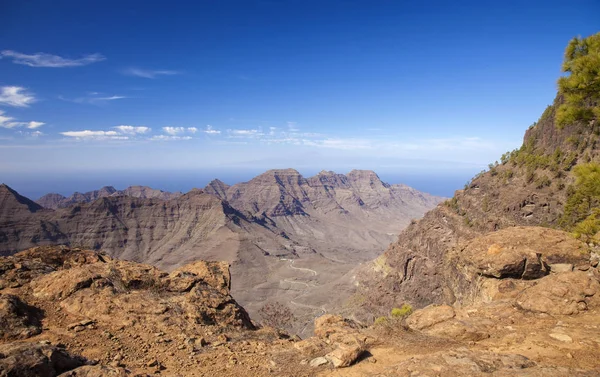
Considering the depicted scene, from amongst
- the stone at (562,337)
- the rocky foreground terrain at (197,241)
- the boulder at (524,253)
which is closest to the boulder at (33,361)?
the stone at (562,337)

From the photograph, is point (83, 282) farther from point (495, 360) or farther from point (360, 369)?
point (495, 360)

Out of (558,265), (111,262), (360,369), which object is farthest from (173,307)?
(558,265)

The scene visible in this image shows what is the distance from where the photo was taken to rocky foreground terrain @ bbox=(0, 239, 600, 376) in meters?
9.11

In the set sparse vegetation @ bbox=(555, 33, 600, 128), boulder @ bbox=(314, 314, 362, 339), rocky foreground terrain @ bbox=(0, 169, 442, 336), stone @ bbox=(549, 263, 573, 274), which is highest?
sparse vegetation @ bbox=(555, 33, 600, 128)

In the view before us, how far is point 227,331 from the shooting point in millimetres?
13500

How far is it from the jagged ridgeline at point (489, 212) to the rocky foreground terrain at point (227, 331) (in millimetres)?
20711

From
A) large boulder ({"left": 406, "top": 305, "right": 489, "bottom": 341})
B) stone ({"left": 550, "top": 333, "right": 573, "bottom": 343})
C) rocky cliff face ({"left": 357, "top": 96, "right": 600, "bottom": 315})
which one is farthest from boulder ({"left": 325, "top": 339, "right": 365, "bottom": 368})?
rocky cliff face ({"left": 357, "top": 96, "right": 600, "bottom": 315})

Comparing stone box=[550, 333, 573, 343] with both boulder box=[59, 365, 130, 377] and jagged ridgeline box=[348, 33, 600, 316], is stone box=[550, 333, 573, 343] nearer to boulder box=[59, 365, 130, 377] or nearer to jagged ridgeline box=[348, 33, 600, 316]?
boulder box=[59, 365, 130, 377]

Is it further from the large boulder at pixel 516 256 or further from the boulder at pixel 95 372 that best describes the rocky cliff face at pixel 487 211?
the boulder at pixel 95 372

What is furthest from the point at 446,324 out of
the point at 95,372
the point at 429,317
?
the point at 95,372

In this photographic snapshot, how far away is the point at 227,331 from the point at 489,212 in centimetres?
6757

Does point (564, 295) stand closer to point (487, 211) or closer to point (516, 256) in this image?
point (516, 256)

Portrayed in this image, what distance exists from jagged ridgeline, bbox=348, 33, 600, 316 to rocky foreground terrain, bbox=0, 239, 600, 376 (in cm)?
2071

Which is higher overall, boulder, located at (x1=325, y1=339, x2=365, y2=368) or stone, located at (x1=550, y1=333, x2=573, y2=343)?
stone, located at (x1=550, y1=333, x2=573, y2=343)
